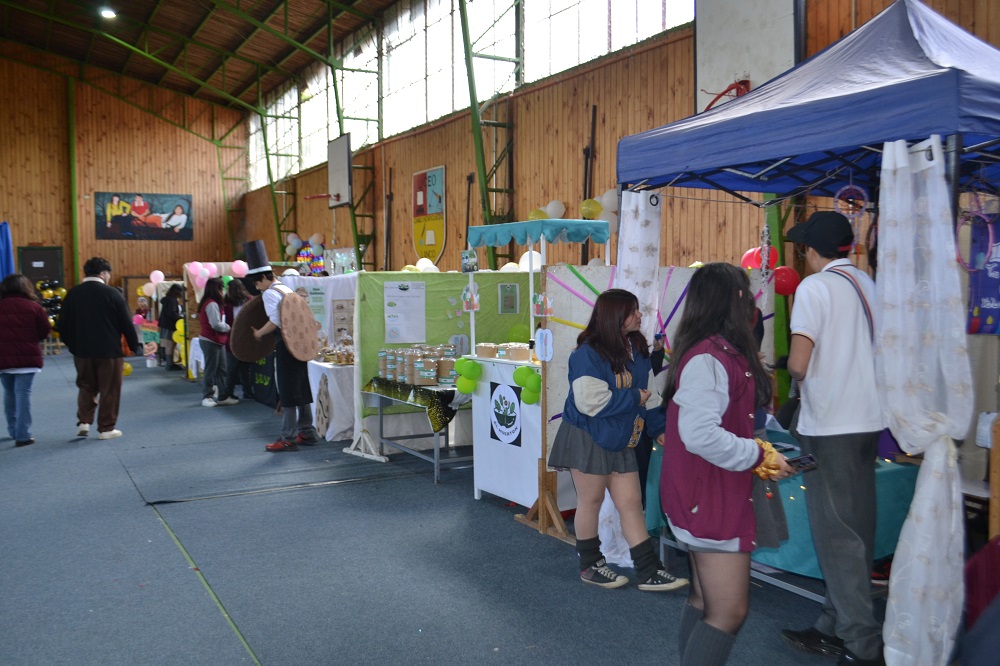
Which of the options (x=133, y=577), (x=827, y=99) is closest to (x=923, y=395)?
(x=827, y=99)

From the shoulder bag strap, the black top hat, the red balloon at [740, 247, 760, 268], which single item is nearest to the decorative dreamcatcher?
the shoulder bag strap

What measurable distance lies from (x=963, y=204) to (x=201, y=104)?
63.3 ft

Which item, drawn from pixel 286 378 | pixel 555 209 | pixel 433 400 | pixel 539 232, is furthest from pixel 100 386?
pixel 555 209

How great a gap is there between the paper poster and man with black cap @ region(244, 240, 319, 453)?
71cm

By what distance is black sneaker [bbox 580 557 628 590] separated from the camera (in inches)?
Result: 130

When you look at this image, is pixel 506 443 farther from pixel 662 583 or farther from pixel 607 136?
pixel 607 136

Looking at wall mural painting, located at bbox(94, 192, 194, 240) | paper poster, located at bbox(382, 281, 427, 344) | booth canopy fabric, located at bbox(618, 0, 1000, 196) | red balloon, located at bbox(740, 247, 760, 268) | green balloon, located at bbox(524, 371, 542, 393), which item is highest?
wall mural painting, located at bbox(94, 192, 194, 240)

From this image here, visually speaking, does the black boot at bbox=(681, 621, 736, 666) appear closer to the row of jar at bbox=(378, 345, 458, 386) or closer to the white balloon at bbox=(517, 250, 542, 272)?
the row of jar at bbox=(378, 345, 458, 386)

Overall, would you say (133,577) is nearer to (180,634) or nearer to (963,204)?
(180,634)

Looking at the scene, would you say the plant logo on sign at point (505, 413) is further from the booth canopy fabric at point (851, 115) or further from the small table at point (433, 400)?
the booth canopy fabric at point (851, 115)

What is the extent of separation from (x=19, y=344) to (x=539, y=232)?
4.32 metres

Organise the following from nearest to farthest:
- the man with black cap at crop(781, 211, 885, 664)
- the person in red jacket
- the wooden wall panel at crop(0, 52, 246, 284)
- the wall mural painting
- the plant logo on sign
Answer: the person in red jacket → the man with black cap at crop(781, 211, 885, 664) → the plant logo on sign → the wooden wall panel at crop(0, 52, 246, 284) → the wall mural painting

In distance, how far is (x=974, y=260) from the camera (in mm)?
4023

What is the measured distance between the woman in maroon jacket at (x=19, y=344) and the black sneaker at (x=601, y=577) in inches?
194
